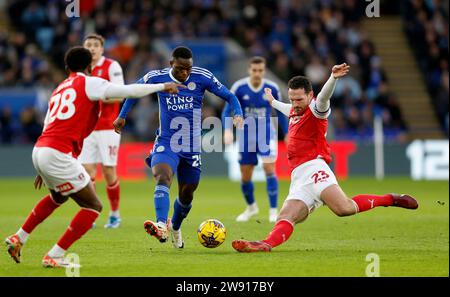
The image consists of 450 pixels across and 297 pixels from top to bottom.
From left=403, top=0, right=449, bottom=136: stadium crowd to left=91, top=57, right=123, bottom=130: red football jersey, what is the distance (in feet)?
46.2

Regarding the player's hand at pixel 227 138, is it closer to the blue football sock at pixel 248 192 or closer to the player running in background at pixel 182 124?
the player running in background at pixel 182 124

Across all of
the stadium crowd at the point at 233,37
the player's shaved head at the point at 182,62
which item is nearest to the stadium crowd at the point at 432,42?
the stadium crowd at the point at 233,37

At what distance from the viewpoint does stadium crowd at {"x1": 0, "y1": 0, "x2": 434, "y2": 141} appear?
79.6ft

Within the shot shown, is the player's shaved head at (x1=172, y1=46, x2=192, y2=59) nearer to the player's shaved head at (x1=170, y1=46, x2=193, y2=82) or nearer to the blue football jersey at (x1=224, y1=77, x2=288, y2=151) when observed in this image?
the player's shaved head at (x1=170, y1=46, x2=193, y2=82)

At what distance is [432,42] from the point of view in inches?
1048

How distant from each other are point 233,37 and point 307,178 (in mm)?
17944

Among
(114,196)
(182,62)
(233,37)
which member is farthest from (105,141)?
(233,37)

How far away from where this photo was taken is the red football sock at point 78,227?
8406 mm

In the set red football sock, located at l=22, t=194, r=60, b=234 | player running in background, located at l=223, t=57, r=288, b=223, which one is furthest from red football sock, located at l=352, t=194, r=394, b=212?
player running in background, located at l=223, t=57, r=288, b=223

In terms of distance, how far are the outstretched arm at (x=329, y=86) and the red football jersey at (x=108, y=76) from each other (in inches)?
166
